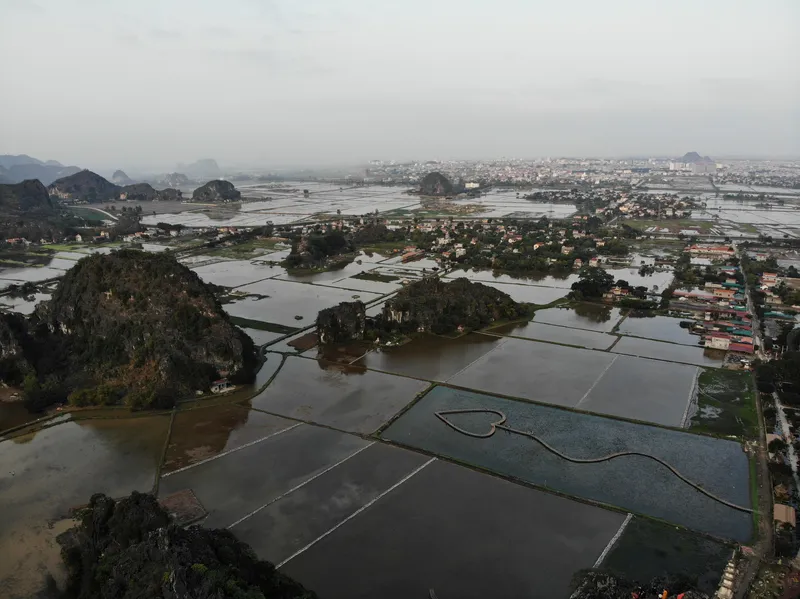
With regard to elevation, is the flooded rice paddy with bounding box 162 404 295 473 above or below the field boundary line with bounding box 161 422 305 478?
above

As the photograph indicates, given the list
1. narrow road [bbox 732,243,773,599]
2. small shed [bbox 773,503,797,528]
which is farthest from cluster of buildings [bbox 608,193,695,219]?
small shed [bbox 773,503,797,528]

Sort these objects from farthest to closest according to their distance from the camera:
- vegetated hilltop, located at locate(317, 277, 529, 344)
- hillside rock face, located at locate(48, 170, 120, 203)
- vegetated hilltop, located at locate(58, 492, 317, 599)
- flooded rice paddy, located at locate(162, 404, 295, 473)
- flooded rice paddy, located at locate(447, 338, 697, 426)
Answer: hillside rock face, located at locate(48, 170, 120, 203), vegetated hilltop, located at locate(317, 277, 529, 344), flooded rice paddy, located at locate(447, 338, 697, 426), flooded rice paddy, located at locate(162, 404, 295, 473), vegetated hilltop, located at locate(58, 492, 317, 599)

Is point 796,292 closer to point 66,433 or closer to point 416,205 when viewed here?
point 66,433

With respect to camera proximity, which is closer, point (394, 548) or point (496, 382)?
point (394, 548)

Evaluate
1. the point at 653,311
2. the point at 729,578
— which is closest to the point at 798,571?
the point at 729,578

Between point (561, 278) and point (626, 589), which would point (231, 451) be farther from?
point (561, 278)

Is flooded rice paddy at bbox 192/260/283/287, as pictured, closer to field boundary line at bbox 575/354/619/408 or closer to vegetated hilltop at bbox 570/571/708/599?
field boundary line at bbox 575/354/619/408

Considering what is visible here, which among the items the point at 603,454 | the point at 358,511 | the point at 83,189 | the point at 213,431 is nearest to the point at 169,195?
the point at 83,189
